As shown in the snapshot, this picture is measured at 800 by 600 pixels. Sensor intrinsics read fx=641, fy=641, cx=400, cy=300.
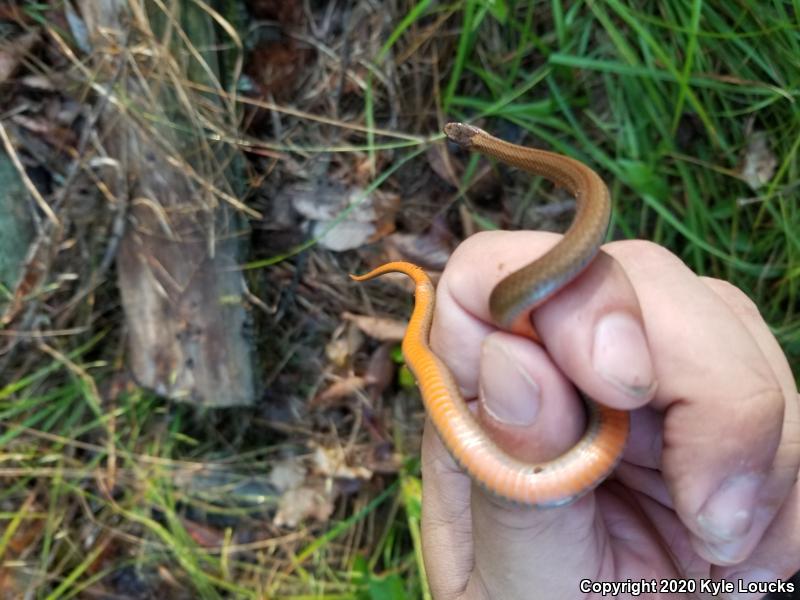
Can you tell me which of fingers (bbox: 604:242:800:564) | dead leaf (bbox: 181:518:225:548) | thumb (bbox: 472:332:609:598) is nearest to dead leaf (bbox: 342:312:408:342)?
dead leaf (bbox: 181:518:225:548)

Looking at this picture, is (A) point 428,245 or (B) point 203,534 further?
(B) point 203,534

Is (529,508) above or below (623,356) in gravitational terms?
below

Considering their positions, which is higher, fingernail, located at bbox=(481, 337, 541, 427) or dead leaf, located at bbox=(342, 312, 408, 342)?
fingernail, located at bbox=(481, 337, 541, 427)

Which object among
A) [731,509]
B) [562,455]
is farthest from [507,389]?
[731,509]

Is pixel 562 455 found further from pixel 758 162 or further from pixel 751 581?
pixel 758 162

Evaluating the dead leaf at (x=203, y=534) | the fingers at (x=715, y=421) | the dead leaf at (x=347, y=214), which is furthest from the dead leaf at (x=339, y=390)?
the fingers at (x=715, y=421)

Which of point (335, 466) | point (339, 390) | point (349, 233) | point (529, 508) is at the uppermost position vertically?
point (529, 508)

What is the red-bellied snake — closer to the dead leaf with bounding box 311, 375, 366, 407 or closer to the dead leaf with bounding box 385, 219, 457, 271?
the dead leaf with bounding box 385, 219, 457, 271

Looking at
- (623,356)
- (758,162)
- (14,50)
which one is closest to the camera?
(623,356)
